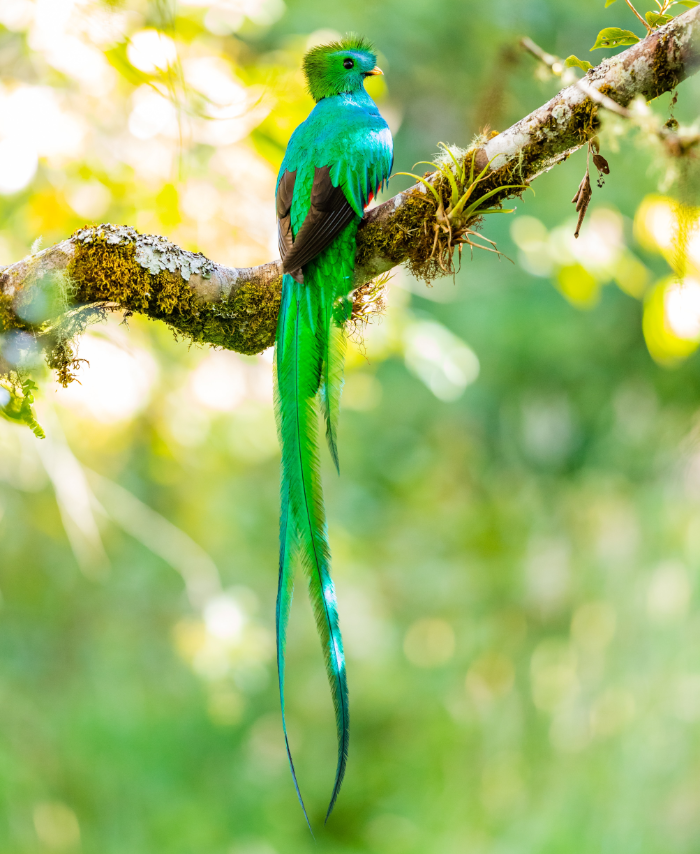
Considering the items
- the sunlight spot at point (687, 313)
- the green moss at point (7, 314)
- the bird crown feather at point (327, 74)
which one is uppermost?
the bird crown feather at point (327, 74)

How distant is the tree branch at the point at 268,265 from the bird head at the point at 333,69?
535 millimetres

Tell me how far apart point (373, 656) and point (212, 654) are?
237 cm

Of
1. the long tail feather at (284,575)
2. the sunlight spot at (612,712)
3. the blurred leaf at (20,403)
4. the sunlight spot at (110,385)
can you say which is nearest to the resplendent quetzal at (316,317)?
the long tail feather at (284,575)

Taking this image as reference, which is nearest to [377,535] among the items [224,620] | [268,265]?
[224,620]

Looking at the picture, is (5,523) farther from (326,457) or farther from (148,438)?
(326,457)

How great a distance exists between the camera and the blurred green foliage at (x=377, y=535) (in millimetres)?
2461

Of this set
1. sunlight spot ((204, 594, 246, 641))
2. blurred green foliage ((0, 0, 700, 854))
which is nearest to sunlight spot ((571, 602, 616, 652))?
blurred green foliage ((0, 0, 700, 854))

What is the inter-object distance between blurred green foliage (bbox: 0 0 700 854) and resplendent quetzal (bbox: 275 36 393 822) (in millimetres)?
783

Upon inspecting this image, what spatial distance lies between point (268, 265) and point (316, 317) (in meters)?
0.17

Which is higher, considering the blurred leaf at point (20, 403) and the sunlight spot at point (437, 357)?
A: the sunlight spot at point (437, 357)

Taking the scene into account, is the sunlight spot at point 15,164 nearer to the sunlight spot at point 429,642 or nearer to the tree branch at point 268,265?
the tree branch at point 268,265

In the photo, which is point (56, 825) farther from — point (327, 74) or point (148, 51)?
point (327, 74)

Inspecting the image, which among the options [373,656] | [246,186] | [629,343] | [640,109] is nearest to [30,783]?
[373,656]

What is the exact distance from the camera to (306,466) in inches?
47.5
